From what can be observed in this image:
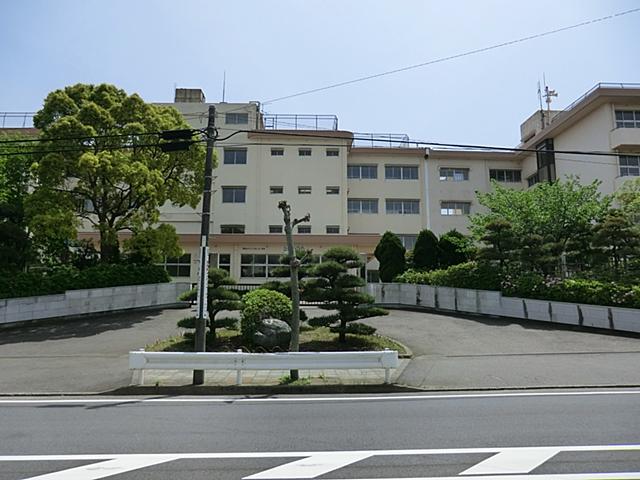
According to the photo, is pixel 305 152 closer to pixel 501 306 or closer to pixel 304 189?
pixel 304 189

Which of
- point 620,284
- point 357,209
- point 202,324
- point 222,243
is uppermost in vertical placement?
point 357,209

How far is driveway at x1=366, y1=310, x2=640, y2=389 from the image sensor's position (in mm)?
8492

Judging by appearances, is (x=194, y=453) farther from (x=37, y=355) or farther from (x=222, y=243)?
(x=222, y=243)

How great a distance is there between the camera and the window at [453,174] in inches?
1271

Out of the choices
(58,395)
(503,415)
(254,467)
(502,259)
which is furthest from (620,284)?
(58,395)

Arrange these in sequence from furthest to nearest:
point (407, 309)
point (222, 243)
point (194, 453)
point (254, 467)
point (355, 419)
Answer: point (222, 243)
point (407, 309)
point (355, 419)
point (194, 453)
point (254, 467)

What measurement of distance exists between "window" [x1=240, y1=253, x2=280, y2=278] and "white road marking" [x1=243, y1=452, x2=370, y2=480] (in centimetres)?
2285

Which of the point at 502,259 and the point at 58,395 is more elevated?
the point at 502,259

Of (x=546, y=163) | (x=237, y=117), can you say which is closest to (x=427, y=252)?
(x=546, y=163)

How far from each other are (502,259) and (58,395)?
1646 centimetres

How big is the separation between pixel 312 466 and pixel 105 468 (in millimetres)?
2062

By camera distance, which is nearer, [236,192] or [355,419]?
[355,419]

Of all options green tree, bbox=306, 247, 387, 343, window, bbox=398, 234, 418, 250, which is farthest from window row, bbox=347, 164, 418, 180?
green tree, bbox=306, 247, 387, 343

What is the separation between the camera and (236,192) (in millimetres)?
29484
